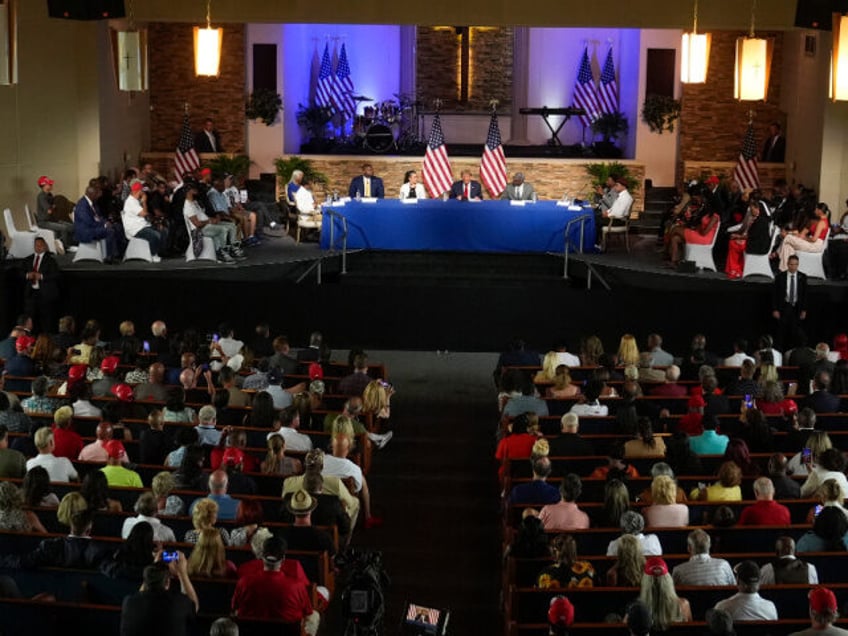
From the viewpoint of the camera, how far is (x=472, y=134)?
84.0 feet

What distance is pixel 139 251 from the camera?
18.3m

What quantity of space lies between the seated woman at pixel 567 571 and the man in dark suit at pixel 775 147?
604 inches

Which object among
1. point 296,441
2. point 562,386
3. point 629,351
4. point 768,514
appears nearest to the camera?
point 768,514

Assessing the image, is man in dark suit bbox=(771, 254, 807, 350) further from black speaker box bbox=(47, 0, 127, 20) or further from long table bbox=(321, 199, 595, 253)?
black speaker box bbox=(47, 0, 127, 20)

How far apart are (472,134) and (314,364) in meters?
13.1

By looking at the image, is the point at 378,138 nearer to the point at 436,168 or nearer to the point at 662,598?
the point at 436,168

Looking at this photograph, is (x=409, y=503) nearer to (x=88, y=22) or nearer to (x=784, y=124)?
(x=88, y=22)

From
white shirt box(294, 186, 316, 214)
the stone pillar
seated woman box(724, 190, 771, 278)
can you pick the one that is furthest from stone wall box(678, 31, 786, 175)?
white shirt box(294, 186, 316, 214)

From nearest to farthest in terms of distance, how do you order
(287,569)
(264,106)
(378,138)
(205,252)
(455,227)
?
(287,569)
(205,252)
(455,227)
(264,106)
(378,138)

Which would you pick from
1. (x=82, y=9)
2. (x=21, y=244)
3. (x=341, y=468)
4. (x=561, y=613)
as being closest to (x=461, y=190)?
(x=82, y=9)

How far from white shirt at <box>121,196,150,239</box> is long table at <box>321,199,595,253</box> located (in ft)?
7.78

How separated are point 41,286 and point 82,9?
3.65 meters

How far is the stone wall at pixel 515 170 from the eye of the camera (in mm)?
22859

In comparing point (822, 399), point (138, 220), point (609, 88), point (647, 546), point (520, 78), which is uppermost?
point (520, 78)
